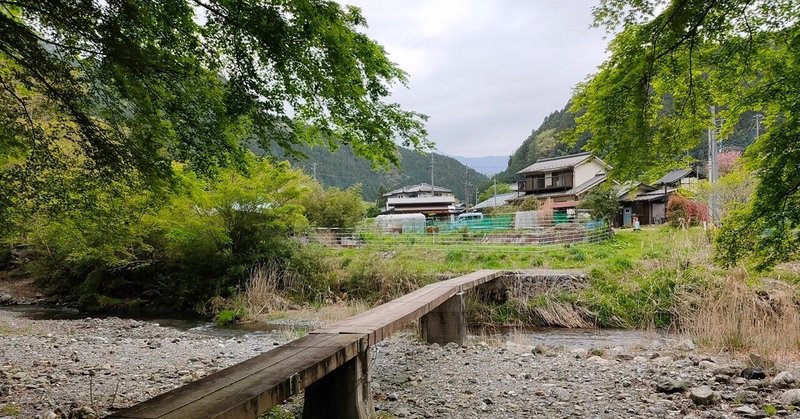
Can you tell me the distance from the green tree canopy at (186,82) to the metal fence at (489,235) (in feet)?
36.6

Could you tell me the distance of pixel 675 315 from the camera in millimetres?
9164

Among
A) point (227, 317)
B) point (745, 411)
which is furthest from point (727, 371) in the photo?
point (227, 317)

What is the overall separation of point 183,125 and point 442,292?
4209mm

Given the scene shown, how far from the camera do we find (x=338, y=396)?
338 centimetres

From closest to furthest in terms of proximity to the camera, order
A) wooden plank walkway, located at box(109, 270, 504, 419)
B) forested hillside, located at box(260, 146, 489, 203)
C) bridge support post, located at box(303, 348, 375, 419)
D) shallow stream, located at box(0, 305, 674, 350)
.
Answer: wooden plank walkway, located at box(109, 270, 504, 419) → bridge support post, located at box(303, 348, 375, 419) → shallow stream, located at box(0, 305, 674, 350) → forested hillside, located at box(260, 146, 489, 203)

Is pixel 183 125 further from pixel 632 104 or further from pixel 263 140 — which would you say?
pixel 632 104

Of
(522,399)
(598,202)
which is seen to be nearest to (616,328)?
(522,399)

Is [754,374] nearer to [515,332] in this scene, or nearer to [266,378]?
[266,378]

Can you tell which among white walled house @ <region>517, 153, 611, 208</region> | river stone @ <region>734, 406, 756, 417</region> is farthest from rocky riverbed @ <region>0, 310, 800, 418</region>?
white walled house @ <region>517, 153, 611, 208</region>

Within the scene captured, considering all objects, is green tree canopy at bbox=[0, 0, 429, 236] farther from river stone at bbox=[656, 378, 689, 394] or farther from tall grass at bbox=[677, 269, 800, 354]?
tall grass at bbox=[677, 269, 800, 354]

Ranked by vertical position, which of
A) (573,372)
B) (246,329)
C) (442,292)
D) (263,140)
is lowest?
(246,329)

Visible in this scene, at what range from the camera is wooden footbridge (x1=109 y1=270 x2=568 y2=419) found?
2129 millimetres

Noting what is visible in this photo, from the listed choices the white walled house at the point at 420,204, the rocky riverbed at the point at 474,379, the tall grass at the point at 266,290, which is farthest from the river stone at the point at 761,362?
the white walled house at the point at 420,204

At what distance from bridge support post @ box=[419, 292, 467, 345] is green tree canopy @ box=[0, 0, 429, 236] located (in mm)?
3885
